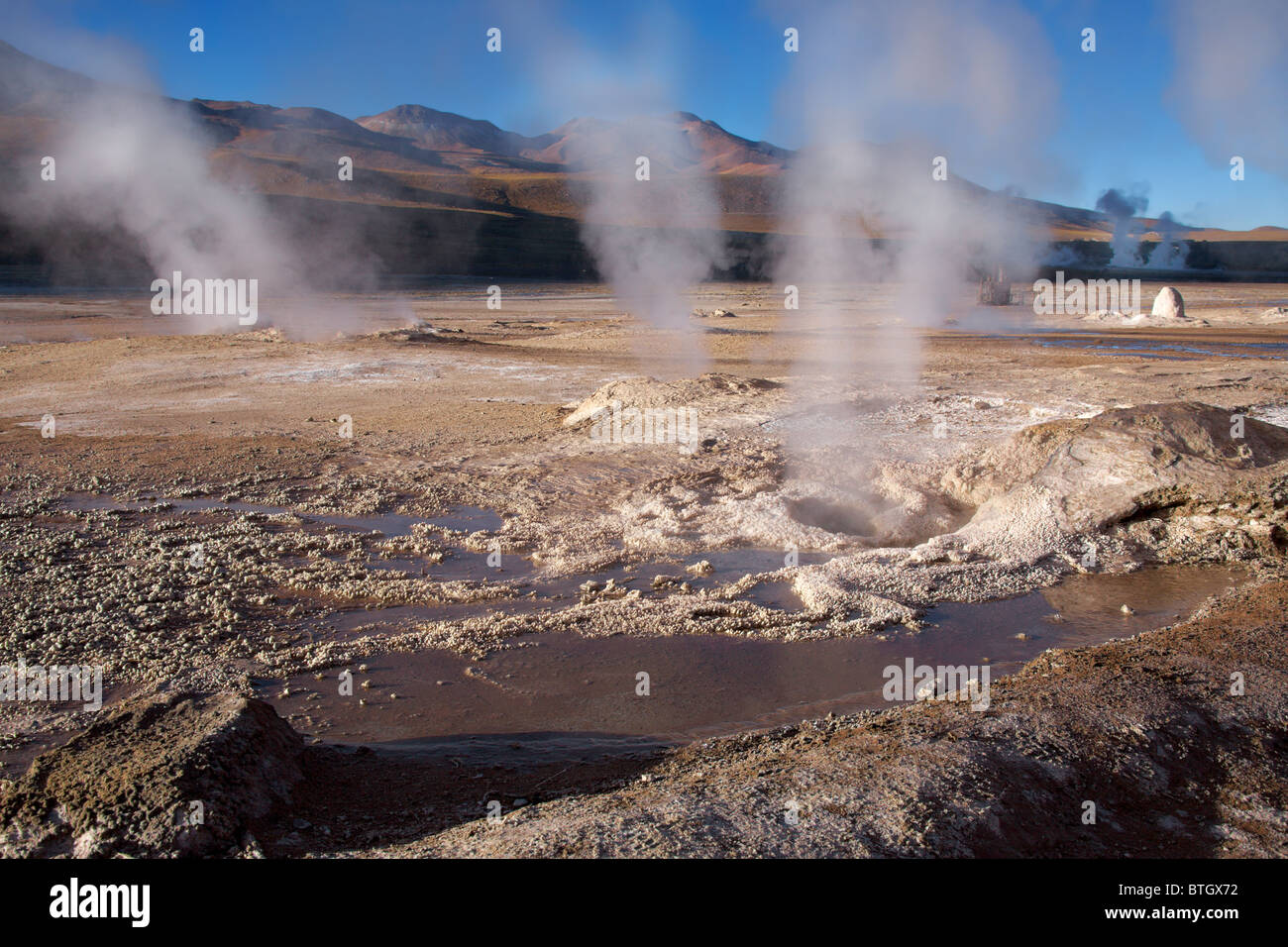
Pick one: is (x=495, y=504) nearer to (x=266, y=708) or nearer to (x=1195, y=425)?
(x=266, y=708)

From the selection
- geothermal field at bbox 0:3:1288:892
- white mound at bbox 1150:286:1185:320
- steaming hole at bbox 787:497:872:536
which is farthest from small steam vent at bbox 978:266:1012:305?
steaming hole at bbox 787:497:872:536

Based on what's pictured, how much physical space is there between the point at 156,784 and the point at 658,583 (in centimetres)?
352

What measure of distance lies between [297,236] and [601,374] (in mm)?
20474

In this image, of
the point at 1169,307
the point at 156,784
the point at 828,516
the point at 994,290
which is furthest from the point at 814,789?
the point at 994,290

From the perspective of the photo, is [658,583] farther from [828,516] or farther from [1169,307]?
[1169,307]

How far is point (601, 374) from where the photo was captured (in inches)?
572

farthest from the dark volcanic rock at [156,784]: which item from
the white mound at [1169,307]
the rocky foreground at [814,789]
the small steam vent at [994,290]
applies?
the small steam vent at [994,290]

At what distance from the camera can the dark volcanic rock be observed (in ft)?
8.96

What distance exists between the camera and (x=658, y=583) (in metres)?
5.95

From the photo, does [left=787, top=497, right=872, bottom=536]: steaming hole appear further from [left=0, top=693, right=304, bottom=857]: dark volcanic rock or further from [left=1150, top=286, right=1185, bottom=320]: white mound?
[left=1150, top=286, right=1185, bottom=320]: white mound

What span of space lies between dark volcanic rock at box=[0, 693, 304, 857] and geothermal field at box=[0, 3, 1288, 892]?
13 mm

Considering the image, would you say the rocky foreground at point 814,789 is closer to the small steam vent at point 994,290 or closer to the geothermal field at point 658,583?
the geothermal field at point 658,583

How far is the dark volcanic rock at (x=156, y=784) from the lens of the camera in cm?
273

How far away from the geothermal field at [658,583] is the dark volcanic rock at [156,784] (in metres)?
0.01
